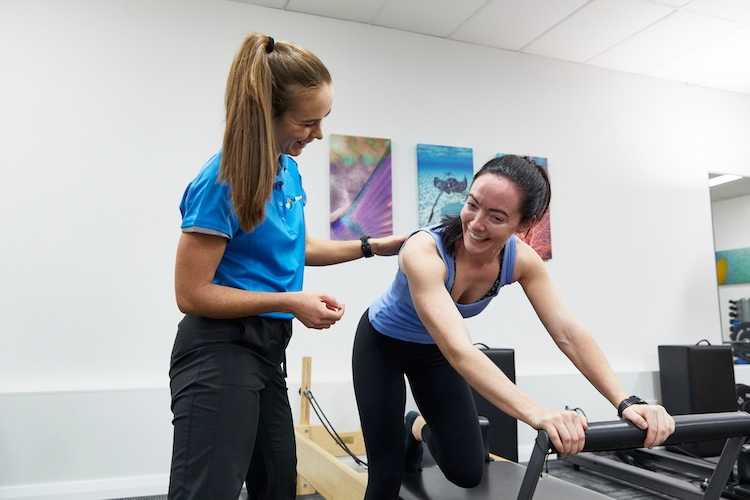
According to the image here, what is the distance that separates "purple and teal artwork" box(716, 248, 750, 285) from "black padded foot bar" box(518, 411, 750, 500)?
169 inches

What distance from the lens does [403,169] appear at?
397cm

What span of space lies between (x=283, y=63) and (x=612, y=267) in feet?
12.8

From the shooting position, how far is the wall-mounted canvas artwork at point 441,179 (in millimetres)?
3975

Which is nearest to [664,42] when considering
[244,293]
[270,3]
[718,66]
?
[718,66]

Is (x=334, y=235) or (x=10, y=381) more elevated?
(x=334, y=235)

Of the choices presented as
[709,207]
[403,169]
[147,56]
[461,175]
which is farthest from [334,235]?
[709,207]

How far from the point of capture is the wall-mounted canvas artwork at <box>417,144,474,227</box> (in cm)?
397

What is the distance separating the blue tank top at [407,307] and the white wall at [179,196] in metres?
1.78

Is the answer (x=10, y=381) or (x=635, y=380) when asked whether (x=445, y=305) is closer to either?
(x=10, y=381)

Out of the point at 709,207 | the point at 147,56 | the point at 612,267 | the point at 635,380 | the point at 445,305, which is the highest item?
the point at 147,56

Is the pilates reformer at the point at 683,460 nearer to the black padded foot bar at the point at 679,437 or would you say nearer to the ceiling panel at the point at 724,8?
the black padded foot bar at the point at 679,437

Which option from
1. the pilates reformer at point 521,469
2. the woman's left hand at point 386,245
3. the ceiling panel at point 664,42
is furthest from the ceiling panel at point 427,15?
the woman's left hand at point 386,245

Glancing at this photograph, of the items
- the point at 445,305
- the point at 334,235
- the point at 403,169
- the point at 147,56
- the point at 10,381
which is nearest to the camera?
the point at 445,305

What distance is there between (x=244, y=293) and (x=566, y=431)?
630 mm
